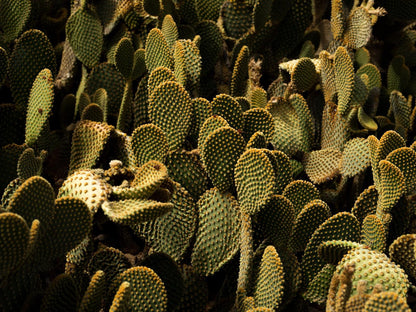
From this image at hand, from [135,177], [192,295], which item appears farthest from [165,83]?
[192,295]

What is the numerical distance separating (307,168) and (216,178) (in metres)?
0.55

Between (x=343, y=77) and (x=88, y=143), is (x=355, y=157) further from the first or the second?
(x=88, y=143)

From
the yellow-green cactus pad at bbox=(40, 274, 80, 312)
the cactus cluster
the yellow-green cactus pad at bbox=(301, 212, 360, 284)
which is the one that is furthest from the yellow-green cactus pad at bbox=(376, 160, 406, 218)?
the yellow-green cactus pad at bbox=(40, 274, 80, 312)

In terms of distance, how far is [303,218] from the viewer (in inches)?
56.5

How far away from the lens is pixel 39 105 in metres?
1.65

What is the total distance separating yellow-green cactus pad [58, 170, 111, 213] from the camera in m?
1.29

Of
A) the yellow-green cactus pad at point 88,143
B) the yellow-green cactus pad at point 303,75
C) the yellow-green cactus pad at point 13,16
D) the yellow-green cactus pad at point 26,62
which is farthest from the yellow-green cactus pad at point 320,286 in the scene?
the yellow-green cactus pad at point 13,16

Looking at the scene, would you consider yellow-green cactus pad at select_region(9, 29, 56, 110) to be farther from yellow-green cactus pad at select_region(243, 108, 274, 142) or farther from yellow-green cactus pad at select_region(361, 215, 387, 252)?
yellow-green cactus pad at select_region(361, 215, 387, 252)

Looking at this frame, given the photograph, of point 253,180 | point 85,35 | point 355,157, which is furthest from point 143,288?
point 85,35

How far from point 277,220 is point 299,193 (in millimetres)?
152

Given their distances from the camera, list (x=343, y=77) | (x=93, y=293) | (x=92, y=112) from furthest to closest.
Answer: (x=343, y=77) → (x=92, y=112) → (x=93, y=293)

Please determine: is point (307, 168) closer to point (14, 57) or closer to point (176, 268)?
point (176, 268)

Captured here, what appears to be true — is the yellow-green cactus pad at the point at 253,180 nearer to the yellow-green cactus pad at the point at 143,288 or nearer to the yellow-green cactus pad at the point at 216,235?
the yellow-green cactus pad at the point at 216,235

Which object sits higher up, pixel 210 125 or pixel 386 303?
pixel 210 125
